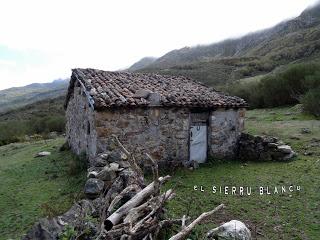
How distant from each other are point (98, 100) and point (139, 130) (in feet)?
6.32

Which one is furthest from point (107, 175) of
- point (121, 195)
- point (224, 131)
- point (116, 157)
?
point (224, 131)

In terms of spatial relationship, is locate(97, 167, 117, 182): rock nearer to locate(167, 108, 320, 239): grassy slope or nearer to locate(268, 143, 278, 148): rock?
locate(167, 108, 320, 239): grassy slope

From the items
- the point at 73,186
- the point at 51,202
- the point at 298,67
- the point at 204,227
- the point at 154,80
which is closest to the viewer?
the point at 204,227

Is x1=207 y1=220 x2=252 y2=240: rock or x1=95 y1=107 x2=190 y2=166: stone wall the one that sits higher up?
x1=95 y1=107 x2=190 y2=166: stone wall

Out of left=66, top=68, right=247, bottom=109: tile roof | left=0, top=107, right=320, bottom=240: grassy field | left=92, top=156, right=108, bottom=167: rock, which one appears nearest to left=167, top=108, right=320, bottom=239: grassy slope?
left=0, top=107, right=320, bottom=240: grassy field

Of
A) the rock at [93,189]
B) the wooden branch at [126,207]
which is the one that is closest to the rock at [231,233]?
the wooden branch at [126,207]

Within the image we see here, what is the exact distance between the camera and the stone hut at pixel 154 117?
1357 cm

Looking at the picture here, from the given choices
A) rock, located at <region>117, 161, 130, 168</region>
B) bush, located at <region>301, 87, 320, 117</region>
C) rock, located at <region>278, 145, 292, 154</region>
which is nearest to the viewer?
rock, located at <region>117, 161, 130, 168</region>

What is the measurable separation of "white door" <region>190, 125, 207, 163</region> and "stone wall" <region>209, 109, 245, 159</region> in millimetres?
302

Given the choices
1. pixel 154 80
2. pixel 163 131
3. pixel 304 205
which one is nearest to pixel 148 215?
pixel 304 205

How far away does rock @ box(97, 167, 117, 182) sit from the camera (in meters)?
9.55

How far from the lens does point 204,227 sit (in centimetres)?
855

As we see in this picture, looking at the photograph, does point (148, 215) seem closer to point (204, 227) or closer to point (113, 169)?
point (204, 227)

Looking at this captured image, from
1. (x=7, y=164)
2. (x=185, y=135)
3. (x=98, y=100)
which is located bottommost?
(x=7, y=164)
